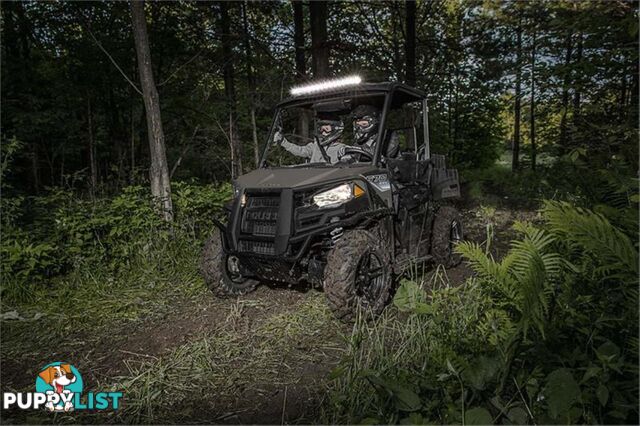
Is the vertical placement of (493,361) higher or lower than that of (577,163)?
lower

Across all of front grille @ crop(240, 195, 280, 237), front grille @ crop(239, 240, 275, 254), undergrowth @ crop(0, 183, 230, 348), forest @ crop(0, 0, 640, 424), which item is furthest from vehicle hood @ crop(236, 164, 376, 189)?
undergrowth @ crop(0, 183, 230, 348)

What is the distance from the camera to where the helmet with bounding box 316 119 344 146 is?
5262 mm

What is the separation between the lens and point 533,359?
2.07 meters

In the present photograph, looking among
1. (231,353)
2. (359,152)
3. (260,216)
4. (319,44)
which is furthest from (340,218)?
(319,44)

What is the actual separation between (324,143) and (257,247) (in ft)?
6.85

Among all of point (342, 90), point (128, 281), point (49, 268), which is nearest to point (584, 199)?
point (342, 90)

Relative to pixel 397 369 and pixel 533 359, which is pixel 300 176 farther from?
pixel 533 359

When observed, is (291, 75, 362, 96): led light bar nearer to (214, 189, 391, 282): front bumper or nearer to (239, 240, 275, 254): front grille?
(214, 189, 391, 282): front bumper

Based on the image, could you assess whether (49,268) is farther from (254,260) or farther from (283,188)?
(283,188)

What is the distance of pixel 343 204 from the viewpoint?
3699 millimetres

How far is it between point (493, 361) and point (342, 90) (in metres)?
3.24

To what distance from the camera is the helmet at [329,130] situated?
526 centimetres

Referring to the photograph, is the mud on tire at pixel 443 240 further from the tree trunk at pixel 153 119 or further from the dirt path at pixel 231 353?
the tree trunk at pixel 153 119

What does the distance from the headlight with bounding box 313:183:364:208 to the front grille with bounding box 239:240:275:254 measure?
589 mm
